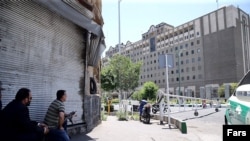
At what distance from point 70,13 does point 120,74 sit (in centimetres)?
3477

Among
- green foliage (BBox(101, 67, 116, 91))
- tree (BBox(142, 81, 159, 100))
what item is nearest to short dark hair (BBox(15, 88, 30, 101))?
green foliage (BBox(101, 67, 116, 91))

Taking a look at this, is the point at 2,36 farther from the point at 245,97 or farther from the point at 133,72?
the point at 133,72

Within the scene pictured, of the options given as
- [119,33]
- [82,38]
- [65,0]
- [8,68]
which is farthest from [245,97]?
[119,33]

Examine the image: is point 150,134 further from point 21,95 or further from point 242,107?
point 21,95

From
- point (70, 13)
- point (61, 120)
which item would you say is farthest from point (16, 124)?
point (70, 13)

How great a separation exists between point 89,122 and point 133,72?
1421 inches

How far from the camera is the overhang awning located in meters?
7.65

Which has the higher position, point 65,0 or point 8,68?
point 65,0

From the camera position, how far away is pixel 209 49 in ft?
254

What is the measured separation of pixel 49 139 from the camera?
5.31 m

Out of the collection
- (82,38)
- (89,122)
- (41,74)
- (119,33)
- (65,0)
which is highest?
Answer: (119,33)

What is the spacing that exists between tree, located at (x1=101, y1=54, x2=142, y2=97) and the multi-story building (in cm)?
1875

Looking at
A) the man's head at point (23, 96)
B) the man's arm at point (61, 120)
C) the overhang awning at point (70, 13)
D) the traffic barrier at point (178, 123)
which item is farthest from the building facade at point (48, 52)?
the traffic barrier at point (178, 123)

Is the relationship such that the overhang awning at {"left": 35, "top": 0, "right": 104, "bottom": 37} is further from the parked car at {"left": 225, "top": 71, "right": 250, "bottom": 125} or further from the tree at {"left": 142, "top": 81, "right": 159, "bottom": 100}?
the tree at {"left": 142, "top": 81, "right": 159, "bottom": 100}
